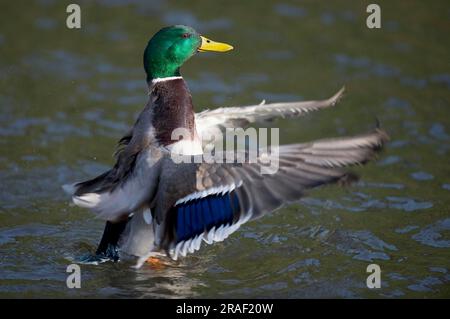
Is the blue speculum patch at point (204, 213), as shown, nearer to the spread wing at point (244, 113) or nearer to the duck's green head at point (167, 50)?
the duck's green head at point (167, 50)

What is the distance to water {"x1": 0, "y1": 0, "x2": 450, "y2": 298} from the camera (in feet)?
20.0

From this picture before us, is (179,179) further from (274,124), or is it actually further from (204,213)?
(274,124)

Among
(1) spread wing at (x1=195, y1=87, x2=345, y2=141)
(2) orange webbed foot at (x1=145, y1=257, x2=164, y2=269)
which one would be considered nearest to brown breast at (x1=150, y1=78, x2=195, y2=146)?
(1) spread wing at (x1=195, y1=87, x2=345, y2=141)

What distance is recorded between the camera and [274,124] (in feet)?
28.3

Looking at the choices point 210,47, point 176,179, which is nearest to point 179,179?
point 176,179

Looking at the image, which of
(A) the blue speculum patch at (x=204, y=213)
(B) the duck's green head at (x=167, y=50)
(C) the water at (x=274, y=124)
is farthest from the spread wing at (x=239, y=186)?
(B) the duck's green head at (x=167, y=50)

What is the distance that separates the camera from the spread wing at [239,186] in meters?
5.09

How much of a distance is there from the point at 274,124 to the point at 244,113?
1.83 meters

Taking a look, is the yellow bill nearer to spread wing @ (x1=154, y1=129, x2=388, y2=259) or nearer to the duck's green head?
the duck's green head

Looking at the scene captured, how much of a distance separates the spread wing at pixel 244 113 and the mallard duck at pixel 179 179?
20 millimetres

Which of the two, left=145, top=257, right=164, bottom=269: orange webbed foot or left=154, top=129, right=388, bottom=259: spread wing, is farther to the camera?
left=145, top=257, right=164, bottom=269: orange webbed foot
